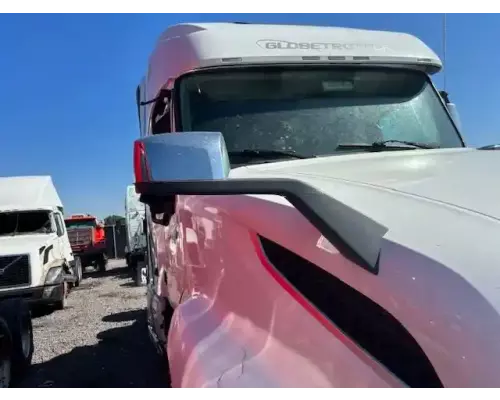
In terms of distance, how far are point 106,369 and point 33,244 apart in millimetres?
6348

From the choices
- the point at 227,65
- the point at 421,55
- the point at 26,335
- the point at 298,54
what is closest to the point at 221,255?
the point at 227,65

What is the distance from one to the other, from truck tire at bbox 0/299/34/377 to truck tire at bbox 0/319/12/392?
0.08 metres

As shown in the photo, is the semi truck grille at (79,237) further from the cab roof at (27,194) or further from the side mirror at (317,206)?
the side mirror at (317,206)

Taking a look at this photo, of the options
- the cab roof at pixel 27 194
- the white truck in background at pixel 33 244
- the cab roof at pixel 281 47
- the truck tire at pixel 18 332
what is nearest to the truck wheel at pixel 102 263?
the white truck in background at pixel 33 244

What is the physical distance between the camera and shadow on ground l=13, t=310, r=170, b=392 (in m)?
5.50

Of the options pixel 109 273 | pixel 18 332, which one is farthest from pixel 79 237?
pixel 18 332

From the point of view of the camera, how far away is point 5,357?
234 inches

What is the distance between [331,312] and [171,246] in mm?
2261

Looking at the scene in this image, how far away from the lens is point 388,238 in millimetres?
1261

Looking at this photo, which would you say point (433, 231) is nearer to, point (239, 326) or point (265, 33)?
point (239, 326)

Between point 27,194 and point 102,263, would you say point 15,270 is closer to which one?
point 27,194

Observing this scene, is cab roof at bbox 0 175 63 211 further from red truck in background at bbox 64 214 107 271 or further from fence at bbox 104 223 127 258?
fence at bbox 104 223 127 258

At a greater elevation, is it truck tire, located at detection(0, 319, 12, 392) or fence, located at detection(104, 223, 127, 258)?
truck tire, located at detection(0, 319, 12, 392)

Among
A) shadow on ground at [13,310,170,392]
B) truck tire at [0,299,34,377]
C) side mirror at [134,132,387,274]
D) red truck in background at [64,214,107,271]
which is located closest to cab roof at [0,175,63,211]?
shadow on ground at [13,310,170,392]
